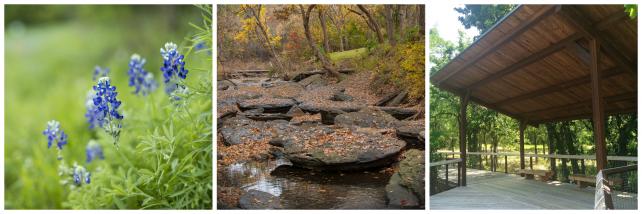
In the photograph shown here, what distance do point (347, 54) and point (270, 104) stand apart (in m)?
0.87

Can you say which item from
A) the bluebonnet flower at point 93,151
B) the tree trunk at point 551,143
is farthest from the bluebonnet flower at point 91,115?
the tree trunk at point 551,143

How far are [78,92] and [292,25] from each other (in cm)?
197

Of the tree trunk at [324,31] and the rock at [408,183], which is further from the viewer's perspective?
the tree trunk at [324,31]

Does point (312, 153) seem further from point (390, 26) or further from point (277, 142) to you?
point (390, 26)

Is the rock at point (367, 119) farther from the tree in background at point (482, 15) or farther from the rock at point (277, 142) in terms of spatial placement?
the tree in background at point (482, 15)

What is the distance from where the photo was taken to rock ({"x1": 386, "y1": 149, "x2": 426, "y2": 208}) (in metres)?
4.82

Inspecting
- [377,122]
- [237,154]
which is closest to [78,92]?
[237,154]

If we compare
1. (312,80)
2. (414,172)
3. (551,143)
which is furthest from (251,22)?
(551,143)

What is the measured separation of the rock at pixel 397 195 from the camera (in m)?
4.82

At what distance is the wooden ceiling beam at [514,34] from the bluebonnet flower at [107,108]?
2.85 metres

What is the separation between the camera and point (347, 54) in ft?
16.5

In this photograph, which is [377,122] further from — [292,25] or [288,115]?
[292,25]

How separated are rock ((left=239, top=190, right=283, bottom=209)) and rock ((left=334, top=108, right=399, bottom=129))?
3.06ft

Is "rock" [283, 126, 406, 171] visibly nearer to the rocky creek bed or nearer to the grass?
the rocky creek bed
